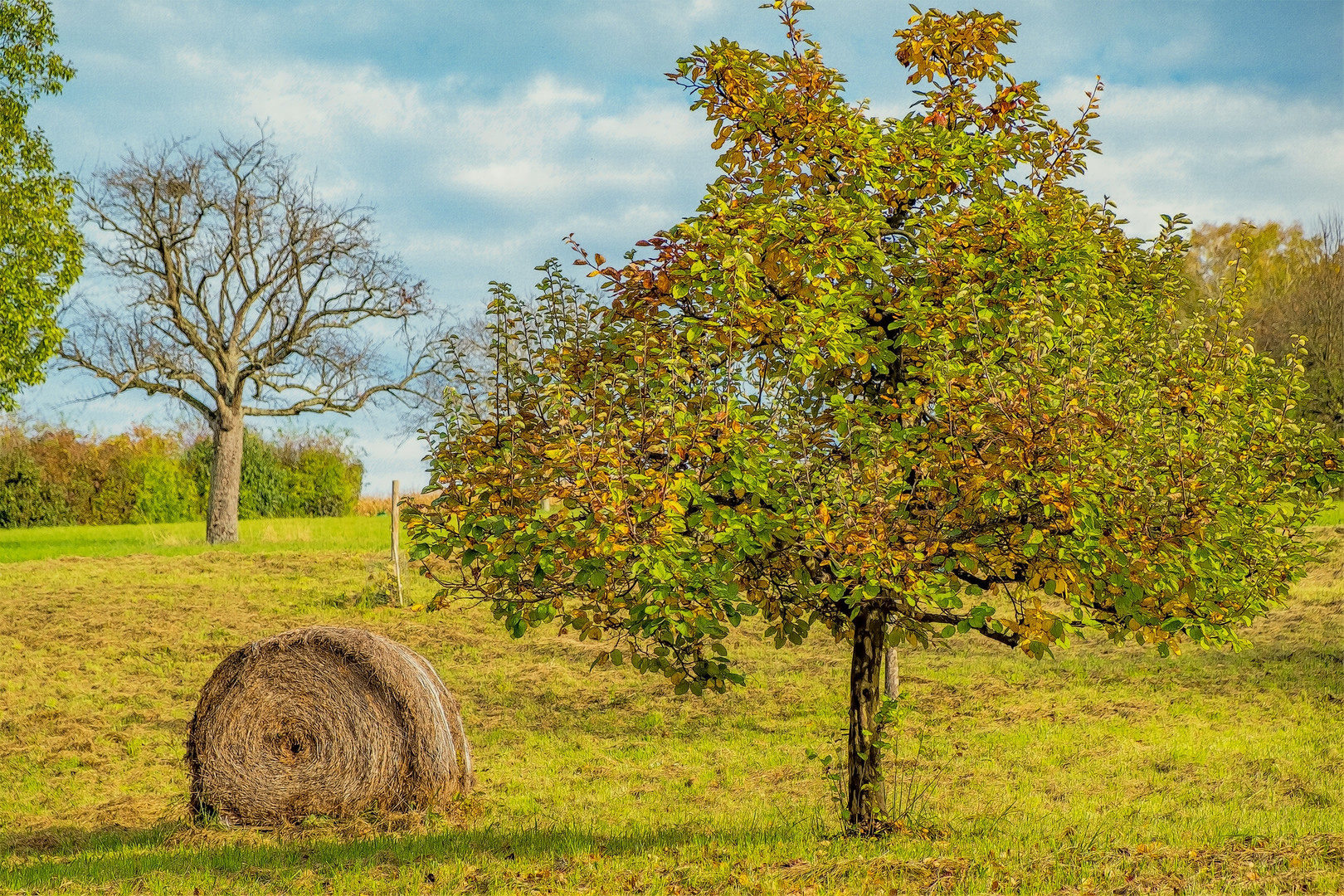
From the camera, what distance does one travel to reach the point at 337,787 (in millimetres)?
9094

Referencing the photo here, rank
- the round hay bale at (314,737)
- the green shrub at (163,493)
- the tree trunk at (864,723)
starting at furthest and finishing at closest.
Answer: the green shrub at (163,493) < the round hay bale at (314,737) < the tree trunk at (864,723)

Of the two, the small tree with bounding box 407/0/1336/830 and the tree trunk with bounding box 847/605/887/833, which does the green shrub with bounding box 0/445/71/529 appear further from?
the tree trunk with bounding box 847/605/887/833

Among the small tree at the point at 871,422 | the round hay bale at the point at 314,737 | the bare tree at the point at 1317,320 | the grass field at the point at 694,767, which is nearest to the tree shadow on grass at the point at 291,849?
the grass field at the point at 694,767

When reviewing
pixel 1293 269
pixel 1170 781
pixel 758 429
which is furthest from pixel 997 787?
pixel 1293 269

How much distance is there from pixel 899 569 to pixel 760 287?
1.88 metres

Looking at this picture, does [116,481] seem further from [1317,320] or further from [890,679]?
[1317,320]

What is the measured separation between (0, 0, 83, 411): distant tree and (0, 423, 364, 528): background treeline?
12.4 meters

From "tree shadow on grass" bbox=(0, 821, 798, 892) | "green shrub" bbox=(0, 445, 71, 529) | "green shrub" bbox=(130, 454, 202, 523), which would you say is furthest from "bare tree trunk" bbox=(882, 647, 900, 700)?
"green shrub" bbox=(0, 445, 71, 529)

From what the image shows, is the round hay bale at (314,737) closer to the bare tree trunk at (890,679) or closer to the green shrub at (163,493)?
the bare tree trunk at (890,679)

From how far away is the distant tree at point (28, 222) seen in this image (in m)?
21.7

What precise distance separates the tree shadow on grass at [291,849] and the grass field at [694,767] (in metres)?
0.04

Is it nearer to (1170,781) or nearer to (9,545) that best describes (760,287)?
(1170,781)

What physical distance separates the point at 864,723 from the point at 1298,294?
109 ft

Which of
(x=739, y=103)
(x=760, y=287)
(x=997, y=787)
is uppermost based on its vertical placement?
(x=739, y=103)
